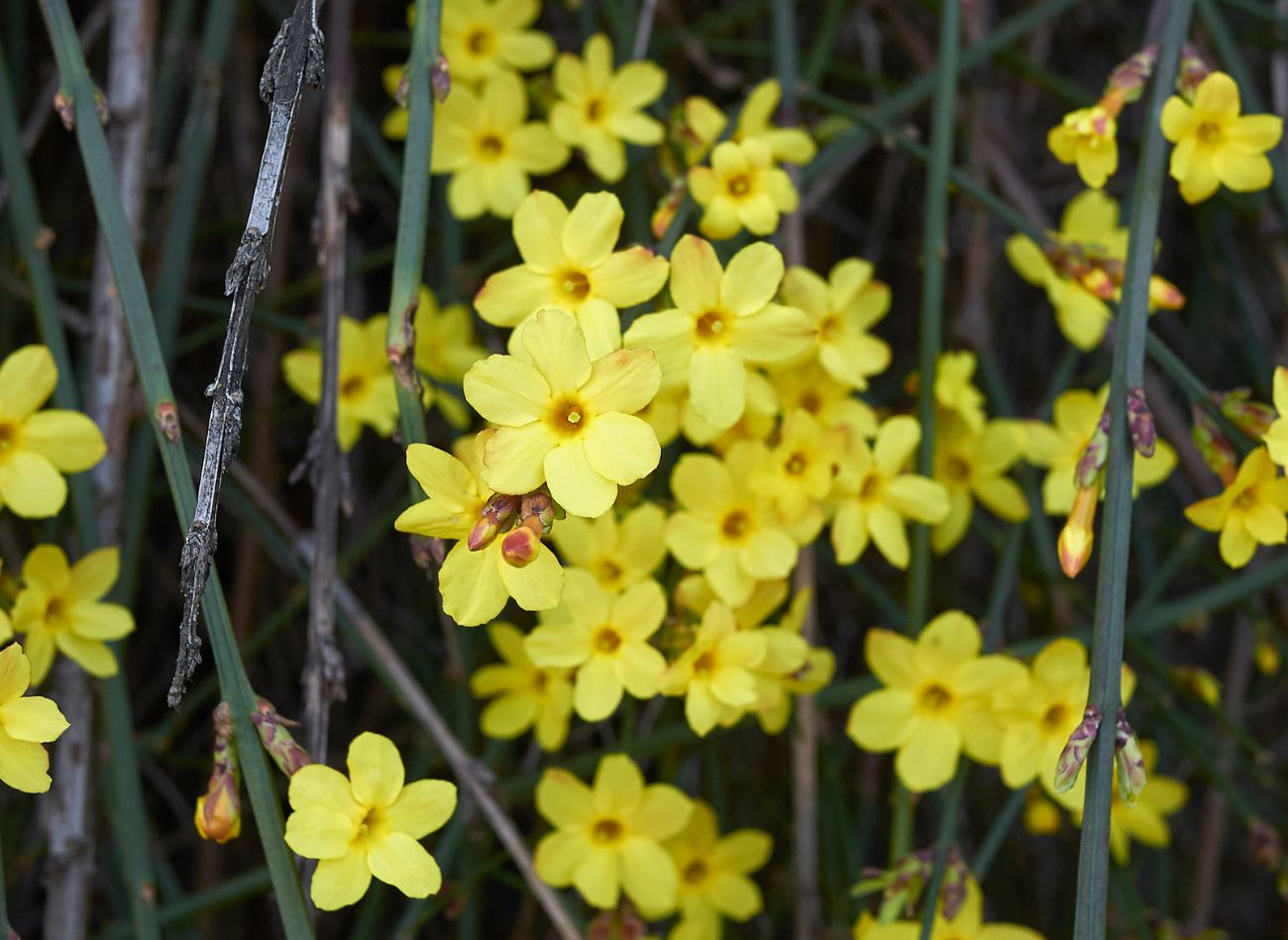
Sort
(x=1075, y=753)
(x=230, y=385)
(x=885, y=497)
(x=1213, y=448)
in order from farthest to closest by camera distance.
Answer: (x=885, y=497), (x=1213, y=448), (x=1075, y=753), (x=230, y=385)

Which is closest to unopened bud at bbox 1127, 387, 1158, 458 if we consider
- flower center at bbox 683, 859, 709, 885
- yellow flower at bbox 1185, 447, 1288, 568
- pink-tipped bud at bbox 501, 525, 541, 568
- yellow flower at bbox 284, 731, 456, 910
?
yellow flower at bbox 1185, 447, 1288, 568

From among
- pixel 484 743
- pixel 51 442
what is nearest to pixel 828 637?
pixel 484 743

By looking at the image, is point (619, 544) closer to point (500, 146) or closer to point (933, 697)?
point (933, 697)

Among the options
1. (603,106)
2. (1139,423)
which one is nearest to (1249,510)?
(1139,423)

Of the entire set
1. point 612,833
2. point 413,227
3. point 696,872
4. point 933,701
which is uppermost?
point 413,227

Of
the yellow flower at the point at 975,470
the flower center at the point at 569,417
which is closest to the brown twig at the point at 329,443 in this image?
the flower center at the point at 569,417

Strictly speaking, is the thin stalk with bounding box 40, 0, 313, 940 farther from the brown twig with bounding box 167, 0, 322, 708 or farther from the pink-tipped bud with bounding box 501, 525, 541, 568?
the pink-tipped bud with bounding box 501, 525, 541, 568

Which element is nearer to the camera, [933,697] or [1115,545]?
[1115,545]
